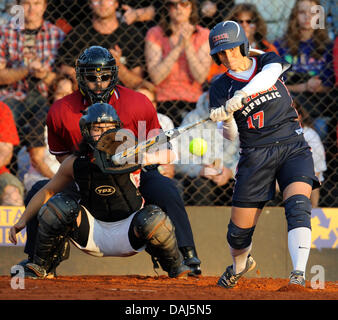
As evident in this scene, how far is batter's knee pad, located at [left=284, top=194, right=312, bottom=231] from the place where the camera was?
14.7 ft

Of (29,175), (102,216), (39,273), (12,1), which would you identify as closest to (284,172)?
(102,216)

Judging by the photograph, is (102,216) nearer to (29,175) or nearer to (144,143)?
(144,143)

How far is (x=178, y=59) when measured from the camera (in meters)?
6.94

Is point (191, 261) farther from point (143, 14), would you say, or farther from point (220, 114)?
point (143, 14)

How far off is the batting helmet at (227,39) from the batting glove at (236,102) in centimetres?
39

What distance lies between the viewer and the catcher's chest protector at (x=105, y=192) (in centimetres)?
491

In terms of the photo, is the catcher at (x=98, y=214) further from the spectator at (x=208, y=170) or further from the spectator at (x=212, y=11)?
the spectator at (x=212, y=11)

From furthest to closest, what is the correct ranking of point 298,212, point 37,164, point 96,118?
point 37,164 < point 96,118 < point 298,212

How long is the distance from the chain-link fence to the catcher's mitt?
6.09 feet

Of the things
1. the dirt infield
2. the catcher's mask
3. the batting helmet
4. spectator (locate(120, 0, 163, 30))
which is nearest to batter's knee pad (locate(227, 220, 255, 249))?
the dirt infield

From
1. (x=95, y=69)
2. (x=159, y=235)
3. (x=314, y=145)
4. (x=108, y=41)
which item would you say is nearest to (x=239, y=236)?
(x=159, y=235)

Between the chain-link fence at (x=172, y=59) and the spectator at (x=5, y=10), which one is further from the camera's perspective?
the spectator at (x=5, y=10)

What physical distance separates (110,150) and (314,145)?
8.65 feet

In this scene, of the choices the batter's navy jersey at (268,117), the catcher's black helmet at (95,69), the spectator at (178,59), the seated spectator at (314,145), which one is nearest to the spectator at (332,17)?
the seated spectator at (314,145)
